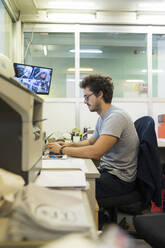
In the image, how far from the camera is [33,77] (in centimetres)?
242

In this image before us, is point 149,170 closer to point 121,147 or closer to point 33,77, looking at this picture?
point 121,147

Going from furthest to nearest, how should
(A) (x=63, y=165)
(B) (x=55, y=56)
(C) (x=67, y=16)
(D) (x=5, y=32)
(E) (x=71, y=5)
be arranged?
(B) (x=55, y=56)
(C) (x=67, y=16)
(E) (x=71, y=5)
(D) (x=5, y=32)
(A) (x=63, y=165)

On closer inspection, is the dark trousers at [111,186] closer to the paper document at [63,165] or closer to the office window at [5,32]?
the paper document at [63,165]

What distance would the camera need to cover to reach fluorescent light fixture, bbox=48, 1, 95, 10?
9.20ft

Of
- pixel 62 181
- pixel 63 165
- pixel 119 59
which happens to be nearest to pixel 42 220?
pixel 62 181

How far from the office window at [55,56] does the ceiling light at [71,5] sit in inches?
14.8

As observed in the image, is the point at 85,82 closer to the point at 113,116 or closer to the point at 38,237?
the point at 113,116

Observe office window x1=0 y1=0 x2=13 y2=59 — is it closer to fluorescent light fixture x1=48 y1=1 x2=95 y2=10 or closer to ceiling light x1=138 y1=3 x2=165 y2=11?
fluorescent light fixture x1=48 y1=1 x2=95 y2=10

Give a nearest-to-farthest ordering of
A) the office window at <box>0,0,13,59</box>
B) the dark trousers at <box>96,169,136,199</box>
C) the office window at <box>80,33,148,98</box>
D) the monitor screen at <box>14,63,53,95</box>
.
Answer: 1. the dark trousers at <box>96,169,136,199</box>
2. the monitor screen at <box>14,63,53,95</box>
3. the office window at <box>0,0,13,59</box>
4. the office window at <box>80,33,148,98</box>

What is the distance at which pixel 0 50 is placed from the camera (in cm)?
250

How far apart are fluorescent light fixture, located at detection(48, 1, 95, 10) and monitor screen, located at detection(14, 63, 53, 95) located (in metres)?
0.97

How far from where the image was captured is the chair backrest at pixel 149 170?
1.43 metres

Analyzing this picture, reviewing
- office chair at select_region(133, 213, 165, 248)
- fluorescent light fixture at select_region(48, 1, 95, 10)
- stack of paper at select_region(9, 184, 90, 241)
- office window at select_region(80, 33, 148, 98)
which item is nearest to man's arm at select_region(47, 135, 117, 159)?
office chair at select_region(133, 213, 165, 248)

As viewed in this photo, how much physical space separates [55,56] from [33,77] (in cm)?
90
